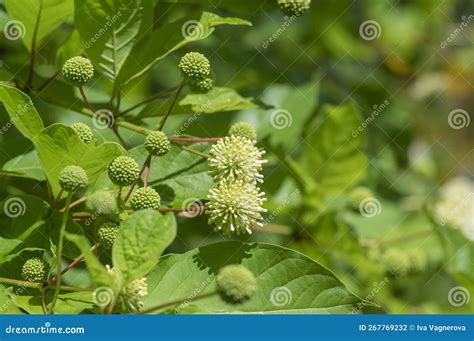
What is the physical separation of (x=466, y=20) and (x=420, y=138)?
1091mm

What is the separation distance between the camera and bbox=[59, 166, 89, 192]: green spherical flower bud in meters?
2.09

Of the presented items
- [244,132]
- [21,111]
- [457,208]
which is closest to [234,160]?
[244,132]

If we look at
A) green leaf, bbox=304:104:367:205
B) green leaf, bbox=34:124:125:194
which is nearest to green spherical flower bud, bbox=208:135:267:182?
green leaf, bbox=34:124:125:194

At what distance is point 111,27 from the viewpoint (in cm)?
249

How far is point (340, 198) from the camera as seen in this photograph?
3730mm

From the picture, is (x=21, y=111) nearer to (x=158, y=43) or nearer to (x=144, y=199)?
(x=144, y=199)

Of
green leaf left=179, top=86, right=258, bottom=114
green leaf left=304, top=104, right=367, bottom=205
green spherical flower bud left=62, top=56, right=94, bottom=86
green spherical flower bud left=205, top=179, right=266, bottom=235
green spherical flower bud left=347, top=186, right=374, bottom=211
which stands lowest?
green spherical flower bud left=205, top=179, right=266, bottom=235

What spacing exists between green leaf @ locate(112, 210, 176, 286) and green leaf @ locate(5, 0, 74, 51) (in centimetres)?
100

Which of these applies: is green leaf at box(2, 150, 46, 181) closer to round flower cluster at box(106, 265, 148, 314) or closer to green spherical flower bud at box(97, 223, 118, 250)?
green spherical flower bud at box(97, 223, 118, 250)

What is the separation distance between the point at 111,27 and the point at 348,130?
1.49 metres

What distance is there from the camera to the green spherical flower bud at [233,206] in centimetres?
234

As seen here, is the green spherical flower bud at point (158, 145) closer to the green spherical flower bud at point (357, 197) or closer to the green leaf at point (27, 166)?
the green leaf at point (27, 166)

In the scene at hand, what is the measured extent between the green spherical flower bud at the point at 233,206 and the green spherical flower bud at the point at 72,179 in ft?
1.48

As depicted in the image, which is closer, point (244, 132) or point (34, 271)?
point (34, 271)
